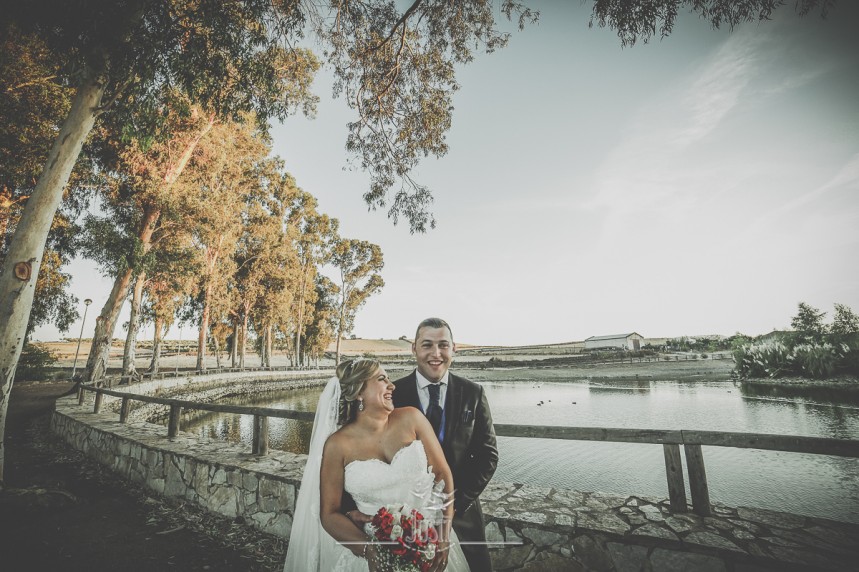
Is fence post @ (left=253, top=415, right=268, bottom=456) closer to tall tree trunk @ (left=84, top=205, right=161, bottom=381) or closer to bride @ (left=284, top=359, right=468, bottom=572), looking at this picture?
bride @ (left=284, top=359, right=468, bottom=572)

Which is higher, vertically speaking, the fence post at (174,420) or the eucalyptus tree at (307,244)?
the eucalyptus tree at (307,244)

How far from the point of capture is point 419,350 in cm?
261

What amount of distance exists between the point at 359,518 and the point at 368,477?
0.23 meters

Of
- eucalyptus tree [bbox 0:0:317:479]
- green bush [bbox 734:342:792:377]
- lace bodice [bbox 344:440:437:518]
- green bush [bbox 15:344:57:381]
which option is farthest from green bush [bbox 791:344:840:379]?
green bush [bbox 15:344:57:381]

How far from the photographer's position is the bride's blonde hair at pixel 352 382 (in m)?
2.36

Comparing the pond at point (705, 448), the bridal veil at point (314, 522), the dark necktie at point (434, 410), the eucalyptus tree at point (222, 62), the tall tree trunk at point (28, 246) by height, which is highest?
the eucalyptus tree at point (222, 62)

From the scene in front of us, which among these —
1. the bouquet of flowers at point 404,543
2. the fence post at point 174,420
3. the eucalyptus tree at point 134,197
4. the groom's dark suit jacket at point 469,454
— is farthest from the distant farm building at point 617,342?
the bouquet of flowers at point 404,543

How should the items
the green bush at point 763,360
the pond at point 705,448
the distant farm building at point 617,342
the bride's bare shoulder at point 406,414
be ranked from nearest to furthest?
the bride's bare shoulder at point 406,414, the pond at point 705,448, the green bush at point 763,360, the distant farm building at point 617,342

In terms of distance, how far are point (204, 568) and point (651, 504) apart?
175 inches

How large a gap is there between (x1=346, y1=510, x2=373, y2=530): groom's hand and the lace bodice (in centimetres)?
6

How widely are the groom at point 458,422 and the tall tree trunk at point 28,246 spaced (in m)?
6.20

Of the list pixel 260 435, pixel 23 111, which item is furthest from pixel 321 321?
pixel 260 435

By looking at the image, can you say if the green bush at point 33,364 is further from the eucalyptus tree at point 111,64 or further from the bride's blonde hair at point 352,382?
the bride's blonde hair at point 352,382

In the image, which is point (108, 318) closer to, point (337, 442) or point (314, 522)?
point (314, 522)
